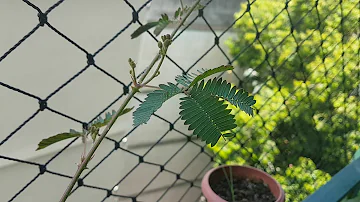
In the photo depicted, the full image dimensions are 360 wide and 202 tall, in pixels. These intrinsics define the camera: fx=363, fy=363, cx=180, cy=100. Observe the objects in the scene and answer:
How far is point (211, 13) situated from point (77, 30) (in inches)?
43.7

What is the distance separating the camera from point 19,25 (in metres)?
0.50

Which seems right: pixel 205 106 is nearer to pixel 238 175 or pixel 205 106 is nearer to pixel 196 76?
pixel 196 76

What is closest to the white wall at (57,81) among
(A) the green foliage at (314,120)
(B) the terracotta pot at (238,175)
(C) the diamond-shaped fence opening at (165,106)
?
(C) the diamond-shaped fence opening at (165,106)

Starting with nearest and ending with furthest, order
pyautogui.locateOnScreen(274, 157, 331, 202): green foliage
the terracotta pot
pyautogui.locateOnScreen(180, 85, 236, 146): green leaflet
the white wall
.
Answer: pyautogui.locateOnScreen(180, 85, 236, 146): green leaflet → the white wall → the terracotta pot → pyautogui.locateOnScreen(274, 157, 331, 202): green foliage

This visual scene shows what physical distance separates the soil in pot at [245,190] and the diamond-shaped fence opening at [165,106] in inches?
3.4

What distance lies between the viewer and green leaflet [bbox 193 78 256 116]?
0.36 m

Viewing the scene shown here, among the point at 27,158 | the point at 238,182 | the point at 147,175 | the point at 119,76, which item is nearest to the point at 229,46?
the point at 147,175

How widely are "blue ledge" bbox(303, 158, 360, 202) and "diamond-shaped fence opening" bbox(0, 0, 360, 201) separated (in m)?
0.23

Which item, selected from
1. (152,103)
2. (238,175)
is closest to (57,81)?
(152,103)

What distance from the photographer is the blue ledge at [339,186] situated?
603 millimetres

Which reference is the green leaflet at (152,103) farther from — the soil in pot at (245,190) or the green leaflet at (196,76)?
the soil in pot at (245,190)

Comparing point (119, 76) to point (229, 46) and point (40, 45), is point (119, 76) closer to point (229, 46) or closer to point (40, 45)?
point (40, 45)

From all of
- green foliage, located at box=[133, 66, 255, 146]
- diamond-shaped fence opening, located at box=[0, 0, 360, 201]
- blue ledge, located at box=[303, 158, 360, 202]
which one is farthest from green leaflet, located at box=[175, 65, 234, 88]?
blue ledge, located at box=[303, 158, 360, 202]

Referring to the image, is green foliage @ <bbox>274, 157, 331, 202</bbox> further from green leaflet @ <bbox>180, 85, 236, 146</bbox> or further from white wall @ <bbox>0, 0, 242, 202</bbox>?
green leaflet @ <bbox>180, 85, 236, 146</bbox>
